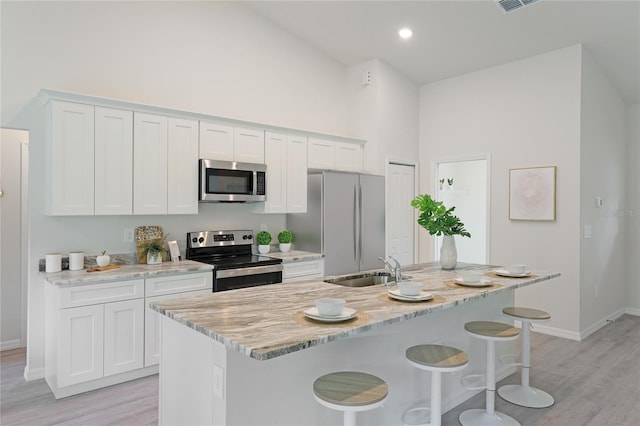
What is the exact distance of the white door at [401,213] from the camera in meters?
5.56

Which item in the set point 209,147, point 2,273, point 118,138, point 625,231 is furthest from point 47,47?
point 625,231

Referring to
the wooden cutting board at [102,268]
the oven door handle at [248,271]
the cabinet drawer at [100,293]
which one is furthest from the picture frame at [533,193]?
the wooden cutting board at [102,268]

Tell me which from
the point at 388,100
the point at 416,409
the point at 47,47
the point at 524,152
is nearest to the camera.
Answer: the point at 416,409

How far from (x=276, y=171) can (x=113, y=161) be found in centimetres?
167

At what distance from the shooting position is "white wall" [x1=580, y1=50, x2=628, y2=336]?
179 inches

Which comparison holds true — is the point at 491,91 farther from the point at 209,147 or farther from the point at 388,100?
Result: the point at 209,147

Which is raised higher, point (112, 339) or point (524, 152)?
point (524, 152)

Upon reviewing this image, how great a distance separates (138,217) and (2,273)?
1.45 metres

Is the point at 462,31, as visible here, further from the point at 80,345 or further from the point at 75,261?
the point at 80,345

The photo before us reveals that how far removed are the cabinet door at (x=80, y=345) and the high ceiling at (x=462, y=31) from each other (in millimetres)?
3629

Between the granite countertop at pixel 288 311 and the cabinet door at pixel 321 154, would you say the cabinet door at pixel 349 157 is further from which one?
the granite countertop at pixel 288 311

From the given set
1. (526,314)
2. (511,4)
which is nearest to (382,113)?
(511,4)

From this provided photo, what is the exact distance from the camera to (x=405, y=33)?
15.3 feet

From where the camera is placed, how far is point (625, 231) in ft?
18.9
